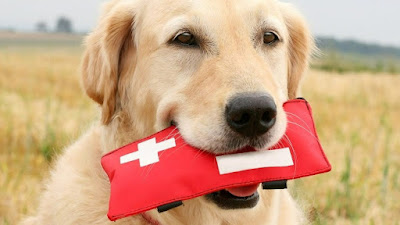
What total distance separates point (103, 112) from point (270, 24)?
1130 mm

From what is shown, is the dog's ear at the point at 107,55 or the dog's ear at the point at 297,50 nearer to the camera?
the dog's ear at the point at 107,55

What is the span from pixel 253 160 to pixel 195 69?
673 mm

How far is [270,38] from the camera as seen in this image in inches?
128

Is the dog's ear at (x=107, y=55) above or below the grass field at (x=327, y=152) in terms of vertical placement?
above

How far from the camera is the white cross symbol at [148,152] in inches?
107

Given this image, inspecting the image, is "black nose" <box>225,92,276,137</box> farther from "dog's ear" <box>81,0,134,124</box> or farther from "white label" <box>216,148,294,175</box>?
"dog's ear" <box>81,0,134,124</box>

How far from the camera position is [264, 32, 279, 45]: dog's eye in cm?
324

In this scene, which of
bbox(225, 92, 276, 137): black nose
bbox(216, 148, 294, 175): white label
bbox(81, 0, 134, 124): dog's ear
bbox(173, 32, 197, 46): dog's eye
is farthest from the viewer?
bbox(81, 0, 134, 124): dog's ear

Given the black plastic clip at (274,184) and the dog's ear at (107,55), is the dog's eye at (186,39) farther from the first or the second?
the black plastic clip at (274,184)

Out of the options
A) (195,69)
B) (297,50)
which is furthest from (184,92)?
(297,50)

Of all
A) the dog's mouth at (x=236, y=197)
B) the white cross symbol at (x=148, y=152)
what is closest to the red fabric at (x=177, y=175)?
the white cross symbol at (x=148, y=152)

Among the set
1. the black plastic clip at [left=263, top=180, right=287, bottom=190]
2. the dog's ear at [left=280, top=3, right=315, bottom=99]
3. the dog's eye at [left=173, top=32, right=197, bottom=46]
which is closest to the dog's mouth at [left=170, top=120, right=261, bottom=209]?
the black plastic clip at [left=263, top=180, right=287, bottom=190]

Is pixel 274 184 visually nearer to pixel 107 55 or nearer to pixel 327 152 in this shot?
pixel 107 55

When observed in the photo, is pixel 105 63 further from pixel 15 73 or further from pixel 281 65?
pixel 15 73
